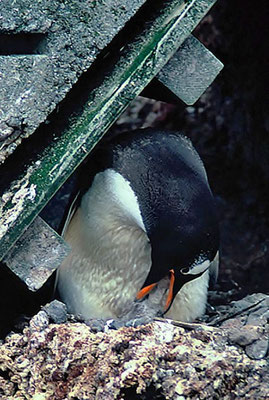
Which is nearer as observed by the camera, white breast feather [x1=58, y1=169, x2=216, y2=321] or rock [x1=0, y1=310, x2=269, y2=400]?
rock [x1=0, y1=310, x2=269, y2=400]

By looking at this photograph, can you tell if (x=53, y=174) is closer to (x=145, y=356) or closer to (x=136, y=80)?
(x=136, y=80)

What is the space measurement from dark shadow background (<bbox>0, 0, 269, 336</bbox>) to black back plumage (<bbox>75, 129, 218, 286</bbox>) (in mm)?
580

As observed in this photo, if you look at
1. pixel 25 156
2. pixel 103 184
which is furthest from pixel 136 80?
pixel 103 184

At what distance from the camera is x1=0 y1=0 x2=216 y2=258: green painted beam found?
2.45 metres

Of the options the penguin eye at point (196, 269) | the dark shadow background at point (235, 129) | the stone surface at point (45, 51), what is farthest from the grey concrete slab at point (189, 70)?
the dark shadow background at point (235, 129)

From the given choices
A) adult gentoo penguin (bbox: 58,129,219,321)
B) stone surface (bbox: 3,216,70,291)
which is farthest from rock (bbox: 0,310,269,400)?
adult gentoo penguin (bbox: 58,129,219,321)

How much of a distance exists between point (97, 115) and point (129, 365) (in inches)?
31.2

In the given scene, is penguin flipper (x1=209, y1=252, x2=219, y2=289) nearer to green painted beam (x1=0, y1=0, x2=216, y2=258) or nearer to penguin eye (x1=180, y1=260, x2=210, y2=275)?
penguin eye (x1=180, y1=260, x2=210, y2=275)

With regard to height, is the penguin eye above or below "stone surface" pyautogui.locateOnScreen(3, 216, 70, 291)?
above

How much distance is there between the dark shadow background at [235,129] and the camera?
146 inches

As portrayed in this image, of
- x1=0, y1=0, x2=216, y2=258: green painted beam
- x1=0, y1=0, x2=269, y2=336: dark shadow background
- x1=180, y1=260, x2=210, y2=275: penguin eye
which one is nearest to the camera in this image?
x1=0, y1=0, x2=216, y2=258: green painted beam

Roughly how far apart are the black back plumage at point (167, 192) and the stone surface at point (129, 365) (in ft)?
1.25

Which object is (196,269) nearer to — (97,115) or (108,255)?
(108,255)

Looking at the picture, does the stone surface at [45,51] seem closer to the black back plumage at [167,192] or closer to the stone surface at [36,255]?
the stone surface at [36,255]
